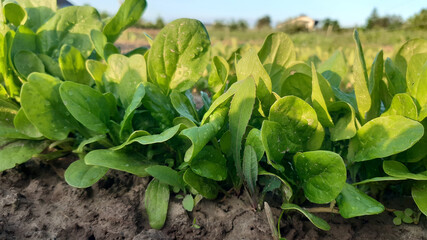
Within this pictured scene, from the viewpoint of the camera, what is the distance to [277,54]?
1.25 m

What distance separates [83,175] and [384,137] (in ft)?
2.94

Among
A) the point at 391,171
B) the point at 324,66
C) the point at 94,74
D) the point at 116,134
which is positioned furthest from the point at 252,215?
the point at 94,74

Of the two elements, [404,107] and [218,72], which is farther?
[218,72]

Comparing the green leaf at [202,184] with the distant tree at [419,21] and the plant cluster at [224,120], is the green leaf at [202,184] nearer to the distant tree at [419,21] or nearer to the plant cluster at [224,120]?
the plant cluster at [224,120]

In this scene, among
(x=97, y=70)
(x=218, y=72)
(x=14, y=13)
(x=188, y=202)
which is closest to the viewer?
(x=188, y=202)

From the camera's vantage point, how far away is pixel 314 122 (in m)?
1.00

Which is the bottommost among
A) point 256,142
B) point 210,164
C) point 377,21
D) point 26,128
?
point 377,21

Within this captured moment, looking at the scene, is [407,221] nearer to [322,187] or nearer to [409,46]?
[322,187]

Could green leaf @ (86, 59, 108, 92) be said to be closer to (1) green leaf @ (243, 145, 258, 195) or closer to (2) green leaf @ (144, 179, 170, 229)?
(2) green leaf @ (144, 179, 170, 229)

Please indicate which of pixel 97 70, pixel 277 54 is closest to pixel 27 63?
pixel 97 70

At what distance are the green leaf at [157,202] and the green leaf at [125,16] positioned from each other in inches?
25.7

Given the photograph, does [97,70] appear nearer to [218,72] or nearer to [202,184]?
[218,72]

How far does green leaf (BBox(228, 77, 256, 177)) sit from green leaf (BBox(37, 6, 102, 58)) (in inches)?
32.7

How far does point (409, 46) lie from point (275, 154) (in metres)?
0.65
